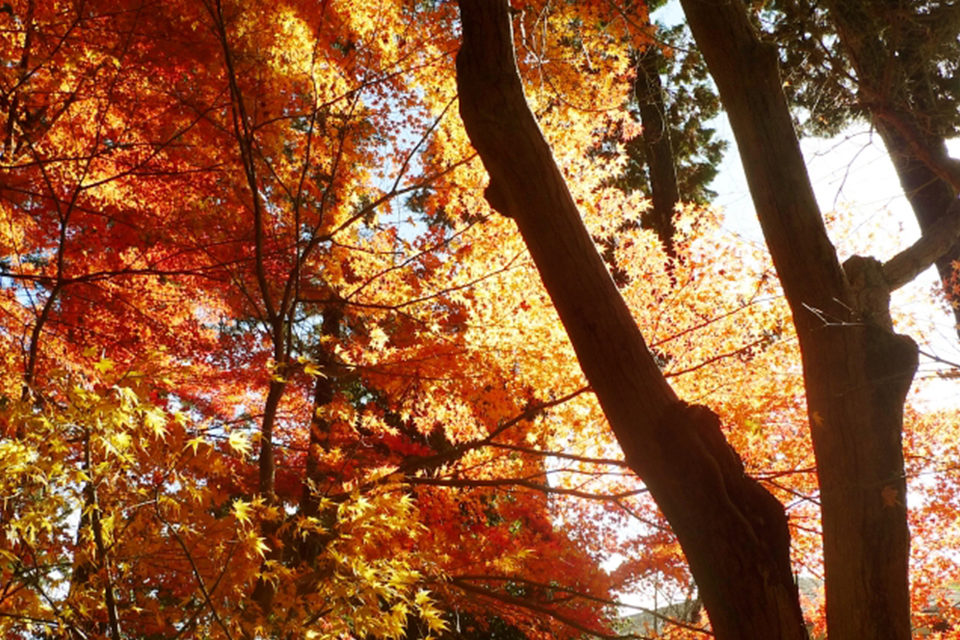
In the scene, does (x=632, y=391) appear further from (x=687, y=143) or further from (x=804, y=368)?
(x=687, y=143)

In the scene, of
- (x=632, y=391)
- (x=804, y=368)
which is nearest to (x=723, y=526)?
(x=632, y=391)

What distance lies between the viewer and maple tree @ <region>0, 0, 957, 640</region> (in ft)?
9.14

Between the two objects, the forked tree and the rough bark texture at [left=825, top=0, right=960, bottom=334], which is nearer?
the forked tree

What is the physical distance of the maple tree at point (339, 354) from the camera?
9.14 ft

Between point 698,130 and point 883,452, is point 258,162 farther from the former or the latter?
point 698,130

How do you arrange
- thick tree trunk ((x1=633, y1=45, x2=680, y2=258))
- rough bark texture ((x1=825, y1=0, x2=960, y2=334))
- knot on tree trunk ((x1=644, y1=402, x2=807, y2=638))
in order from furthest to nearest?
thick tree trunk ((x1=633, y1=45, x2=680, y2=258)), rough bark texture ((x1=825, y1=0, x2=960, y2=334)), knot on tree trunk ((x1=644, y1=402, x2=807, y2=638))

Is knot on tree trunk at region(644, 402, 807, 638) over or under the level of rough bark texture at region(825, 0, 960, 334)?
under

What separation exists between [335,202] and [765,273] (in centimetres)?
482

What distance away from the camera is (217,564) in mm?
3020

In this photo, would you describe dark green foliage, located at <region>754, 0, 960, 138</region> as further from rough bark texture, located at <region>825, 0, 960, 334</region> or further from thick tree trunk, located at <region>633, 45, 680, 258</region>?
thick tree trunk, located at <region>633, 45, 680, 258</region>

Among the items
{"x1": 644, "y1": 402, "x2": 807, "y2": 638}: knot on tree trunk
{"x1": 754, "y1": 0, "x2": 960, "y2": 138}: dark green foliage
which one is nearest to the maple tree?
{"x1": 644, "y1": 402, "x2": 807, "y2": 638}: knot on tree trunk

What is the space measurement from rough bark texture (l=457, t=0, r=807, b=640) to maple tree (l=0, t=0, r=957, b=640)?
1cm

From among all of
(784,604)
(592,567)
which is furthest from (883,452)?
(592,567)

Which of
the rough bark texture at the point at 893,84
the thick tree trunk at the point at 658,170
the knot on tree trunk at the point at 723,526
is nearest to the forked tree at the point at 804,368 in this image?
the knot on tree trunk at the point at 723,526
